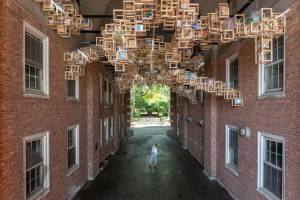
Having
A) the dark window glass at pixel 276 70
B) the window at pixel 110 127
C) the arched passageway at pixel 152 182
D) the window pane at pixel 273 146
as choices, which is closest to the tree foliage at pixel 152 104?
the window at pixel 110 127

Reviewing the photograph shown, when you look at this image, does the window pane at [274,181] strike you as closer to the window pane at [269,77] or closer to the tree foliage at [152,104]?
the window pane at [269,77]

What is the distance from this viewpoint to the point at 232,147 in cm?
1032

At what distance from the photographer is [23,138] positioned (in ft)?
19.7

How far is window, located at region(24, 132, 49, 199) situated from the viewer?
6.46 m

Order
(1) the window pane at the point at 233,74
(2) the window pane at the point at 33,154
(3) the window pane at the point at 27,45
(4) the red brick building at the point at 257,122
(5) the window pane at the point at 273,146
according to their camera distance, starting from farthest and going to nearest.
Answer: (1) the window pane at the point at 233,74 → (5) the window pane at the point at 273,146 → (2) the window pane at the point at 33,154 → (3) the window pane at the point at 27,45 → (4) the red brick building at the point at 257,122

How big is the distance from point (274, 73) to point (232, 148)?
14.1 feet

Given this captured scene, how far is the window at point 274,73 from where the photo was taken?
21.7ft

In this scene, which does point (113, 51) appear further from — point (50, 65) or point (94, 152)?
point (94, 152)

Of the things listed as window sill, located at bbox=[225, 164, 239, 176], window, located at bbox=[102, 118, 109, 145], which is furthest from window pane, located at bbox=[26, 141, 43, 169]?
window, located at bbox=[102, 118, 109, 145]

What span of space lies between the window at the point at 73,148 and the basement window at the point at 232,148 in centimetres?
622

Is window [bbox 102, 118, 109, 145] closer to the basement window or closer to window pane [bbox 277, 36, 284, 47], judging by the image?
the basement window

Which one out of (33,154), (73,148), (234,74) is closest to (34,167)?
(33,154)

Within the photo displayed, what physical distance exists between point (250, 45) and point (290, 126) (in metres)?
3.21

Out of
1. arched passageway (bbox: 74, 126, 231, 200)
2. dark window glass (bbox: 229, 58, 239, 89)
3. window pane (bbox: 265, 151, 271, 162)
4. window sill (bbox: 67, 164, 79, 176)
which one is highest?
dark window glass (bbox: 229, 58, 239, 89)
